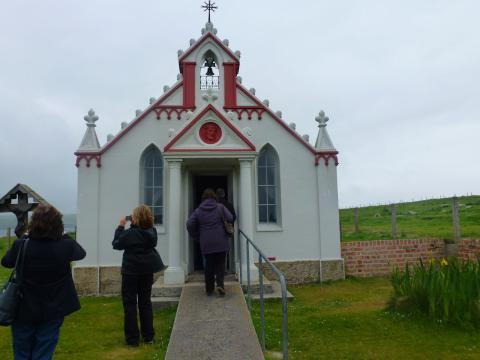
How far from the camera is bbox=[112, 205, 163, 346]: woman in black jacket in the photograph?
5465 millimetres

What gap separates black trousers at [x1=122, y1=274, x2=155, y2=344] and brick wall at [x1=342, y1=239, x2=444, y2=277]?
673 cm

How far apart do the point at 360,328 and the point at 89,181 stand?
23.9 feet

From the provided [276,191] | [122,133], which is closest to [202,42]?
[122,133]

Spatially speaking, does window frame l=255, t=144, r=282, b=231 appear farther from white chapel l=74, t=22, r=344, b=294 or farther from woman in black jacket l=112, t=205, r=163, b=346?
woman in black jacket l=112, t=205, r=163, b=346

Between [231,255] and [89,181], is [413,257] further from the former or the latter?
[89,181]

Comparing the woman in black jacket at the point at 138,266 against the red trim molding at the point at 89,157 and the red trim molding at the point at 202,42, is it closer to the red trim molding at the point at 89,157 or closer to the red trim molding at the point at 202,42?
the red trim molding at the point at 89,157

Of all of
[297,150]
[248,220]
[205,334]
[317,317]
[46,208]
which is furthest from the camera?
[297,150]

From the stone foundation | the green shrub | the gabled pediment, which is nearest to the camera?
the green shrub

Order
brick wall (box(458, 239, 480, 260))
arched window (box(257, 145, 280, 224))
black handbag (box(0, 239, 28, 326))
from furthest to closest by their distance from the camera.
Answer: brick wall (box(458, 239, 480, 260)), arched window (box(257, 145, 280, 224)), black handbag (box(0, 239, 28, 326))

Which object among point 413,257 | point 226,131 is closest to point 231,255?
point 226,131

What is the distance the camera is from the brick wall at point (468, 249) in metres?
11.0

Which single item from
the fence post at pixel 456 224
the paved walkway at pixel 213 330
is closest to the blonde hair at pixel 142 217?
the paved walkway at pixel 213 330

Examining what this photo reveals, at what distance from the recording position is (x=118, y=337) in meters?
6.19

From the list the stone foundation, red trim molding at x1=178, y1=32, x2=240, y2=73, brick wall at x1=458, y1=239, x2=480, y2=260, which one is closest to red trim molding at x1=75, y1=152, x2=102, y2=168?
red trim molding at x1=178, y1=32, x2=240, y2=73
